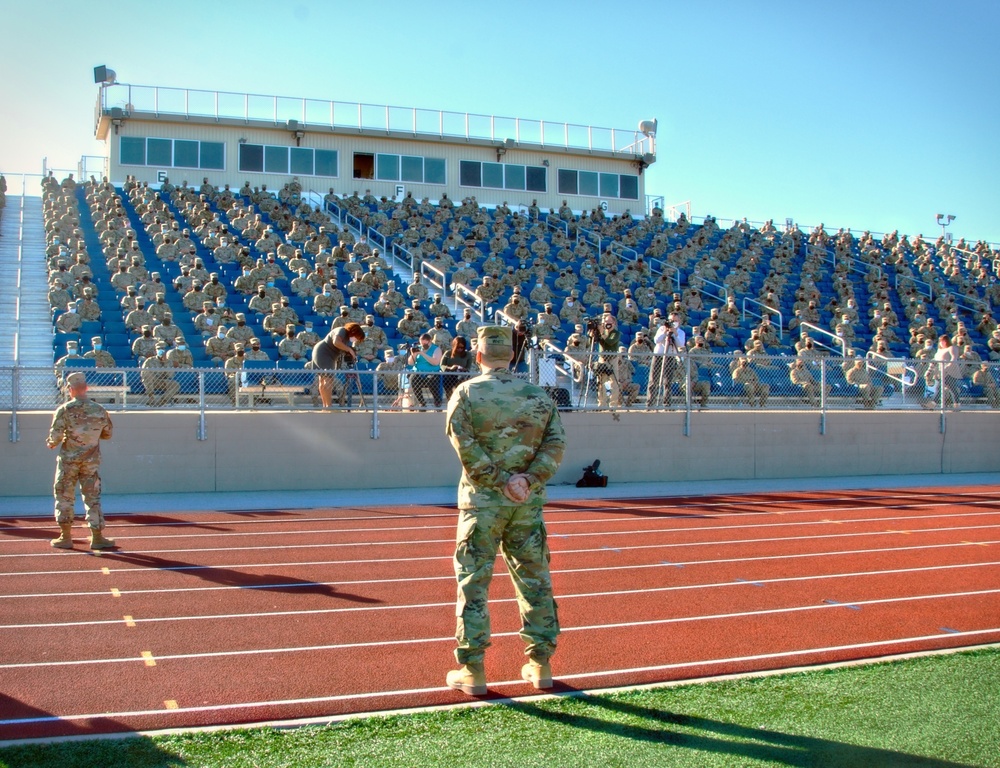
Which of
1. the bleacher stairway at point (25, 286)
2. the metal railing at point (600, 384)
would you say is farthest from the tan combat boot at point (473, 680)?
the bleacher stairway at point (25, 286)

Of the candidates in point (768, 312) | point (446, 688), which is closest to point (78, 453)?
point (446, 688)

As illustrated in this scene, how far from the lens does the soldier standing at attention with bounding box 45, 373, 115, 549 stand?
388 inches

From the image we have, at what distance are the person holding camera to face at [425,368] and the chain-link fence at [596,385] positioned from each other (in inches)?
0.9

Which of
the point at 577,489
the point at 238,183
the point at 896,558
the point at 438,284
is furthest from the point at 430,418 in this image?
the point at 238,183

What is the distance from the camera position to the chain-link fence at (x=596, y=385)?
14.0m

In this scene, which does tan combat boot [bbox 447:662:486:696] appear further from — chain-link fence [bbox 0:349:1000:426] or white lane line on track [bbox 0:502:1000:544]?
chain-link fence [bbox 0:349:1000:426]

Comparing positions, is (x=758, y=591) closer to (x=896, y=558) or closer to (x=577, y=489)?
(x=896, y=558)

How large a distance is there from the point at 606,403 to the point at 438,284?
9.06m

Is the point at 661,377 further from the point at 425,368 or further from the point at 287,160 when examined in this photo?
the point at 287,160

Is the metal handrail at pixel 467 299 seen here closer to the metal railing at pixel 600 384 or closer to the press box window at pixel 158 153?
the metal railing at pixel 600 384

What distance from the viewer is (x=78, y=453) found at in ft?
32.6

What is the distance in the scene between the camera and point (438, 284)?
963 inches

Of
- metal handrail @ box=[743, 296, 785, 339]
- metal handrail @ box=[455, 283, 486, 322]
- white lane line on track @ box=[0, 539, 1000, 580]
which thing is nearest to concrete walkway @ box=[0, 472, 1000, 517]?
white lane line on track @ box=[0, 539, 1000, 580]

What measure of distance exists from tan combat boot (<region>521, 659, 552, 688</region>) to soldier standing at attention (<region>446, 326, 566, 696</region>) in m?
0.10
